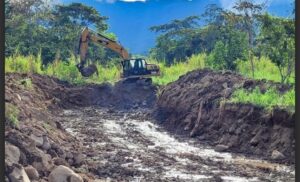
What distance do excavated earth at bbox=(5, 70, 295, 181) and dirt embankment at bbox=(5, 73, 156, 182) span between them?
0.05 ft

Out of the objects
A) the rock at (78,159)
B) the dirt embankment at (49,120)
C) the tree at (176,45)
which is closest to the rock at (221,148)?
the dirt embankment at (49,120)

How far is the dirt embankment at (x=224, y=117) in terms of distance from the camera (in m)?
7.71

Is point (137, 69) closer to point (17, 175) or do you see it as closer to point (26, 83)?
point (26, 83)

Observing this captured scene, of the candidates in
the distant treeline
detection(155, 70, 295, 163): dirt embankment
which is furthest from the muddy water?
the distant treeline

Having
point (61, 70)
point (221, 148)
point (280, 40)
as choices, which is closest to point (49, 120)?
point (221, 148)

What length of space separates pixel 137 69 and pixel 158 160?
10785 millimetres

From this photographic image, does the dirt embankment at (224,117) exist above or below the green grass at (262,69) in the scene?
below

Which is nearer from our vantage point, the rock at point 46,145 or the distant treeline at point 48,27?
the rock at point 46,145

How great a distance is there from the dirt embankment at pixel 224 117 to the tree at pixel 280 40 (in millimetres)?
771

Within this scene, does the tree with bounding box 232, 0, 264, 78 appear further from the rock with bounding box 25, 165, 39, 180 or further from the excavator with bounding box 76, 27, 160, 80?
the rock with bounding box 25, 165, 39, 180

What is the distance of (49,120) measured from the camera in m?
8.08

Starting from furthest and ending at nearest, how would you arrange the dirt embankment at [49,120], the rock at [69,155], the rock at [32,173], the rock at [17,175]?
the rock at [69,155] < the dirt embankment at [49,120] < the rock at [32,173] < the rock at [17,175]

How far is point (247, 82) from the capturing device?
1058cm

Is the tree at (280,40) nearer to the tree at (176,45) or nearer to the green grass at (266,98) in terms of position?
the green grass at (266,98)
